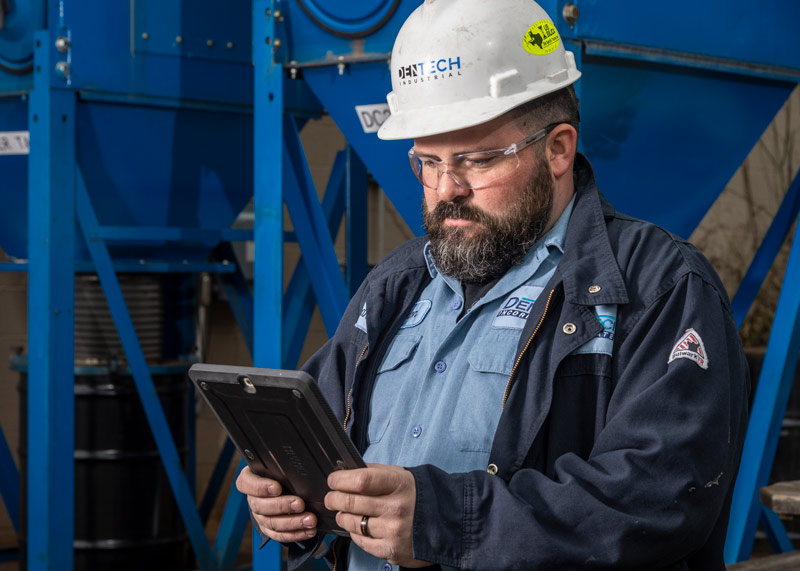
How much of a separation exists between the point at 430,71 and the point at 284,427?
81 cm

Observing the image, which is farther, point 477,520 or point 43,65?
point 43,65

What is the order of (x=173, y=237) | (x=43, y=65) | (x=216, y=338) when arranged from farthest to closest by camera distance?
(x=216, y=338), (x=173, y=237), (x=43, y=65)

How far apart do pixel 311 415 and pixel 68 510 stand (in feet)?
10.0

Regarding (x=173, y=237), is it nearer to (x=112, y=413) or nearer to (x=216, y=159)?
(x=216, y=159)

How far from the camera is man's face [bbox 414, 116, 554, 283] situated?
221cm

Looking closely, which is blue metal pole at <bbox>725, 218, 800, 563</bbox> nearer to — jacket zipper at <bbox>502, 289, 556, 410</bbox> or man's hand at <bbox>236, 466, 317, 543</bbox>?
jacket zipper at <bbox>502, 289, 556, 410</bbox>

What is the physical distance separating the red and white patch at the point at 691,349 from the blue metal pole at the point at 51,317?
10.4 ft

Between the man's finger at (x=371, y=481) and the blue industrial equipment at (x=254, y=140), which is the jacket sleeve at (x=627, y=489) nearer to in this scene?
the man's finger at (x=371, y=481)

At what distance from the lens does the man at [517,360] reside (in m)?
1.84

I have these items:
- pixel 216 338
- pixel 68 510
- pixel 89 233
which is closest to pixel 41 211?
pixel 89 233

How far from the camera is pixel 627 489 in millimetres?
1812

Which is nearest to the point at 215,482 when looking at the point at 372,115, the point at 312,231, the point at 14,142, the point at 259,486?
the point at 14,142

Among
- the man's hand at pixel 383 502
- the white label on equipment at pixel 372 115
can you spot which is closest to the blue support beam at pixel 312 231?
the white label on equipment at pixel 372 115

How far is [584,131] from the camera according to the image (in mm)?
3123
